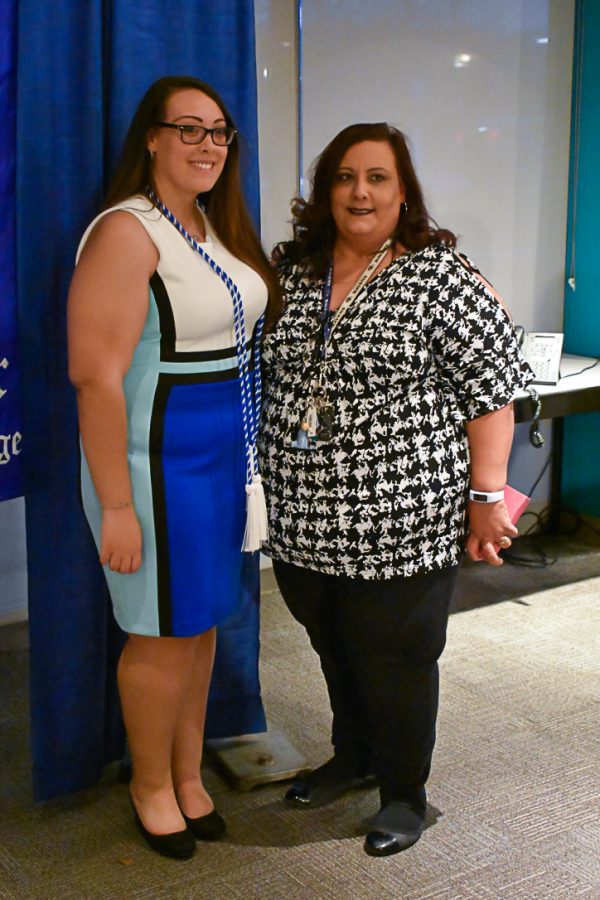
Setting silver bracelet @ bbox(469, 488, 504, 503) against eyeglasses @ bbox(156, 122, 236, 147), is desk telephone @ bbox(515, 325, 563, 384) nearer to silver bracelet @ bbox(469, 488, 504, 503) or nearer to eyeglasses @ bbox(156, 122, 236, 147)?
silver bracelet @ bbox(469, 488, 504, 503)

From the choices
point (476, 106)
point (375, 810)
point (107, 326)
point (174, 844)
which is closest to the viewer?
point (107, 326)

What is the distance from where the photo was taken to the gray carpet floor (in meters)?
2.16

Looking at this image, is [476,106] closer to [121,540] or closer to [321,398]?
[321,398]

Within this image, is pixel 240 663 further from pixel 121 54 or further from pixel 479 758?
pixel 121 54

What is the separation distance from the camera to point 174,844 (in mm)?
2230

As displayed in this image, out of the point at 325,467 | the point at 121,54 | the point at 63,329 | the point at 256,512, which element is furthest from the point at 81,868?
the point at 121,54

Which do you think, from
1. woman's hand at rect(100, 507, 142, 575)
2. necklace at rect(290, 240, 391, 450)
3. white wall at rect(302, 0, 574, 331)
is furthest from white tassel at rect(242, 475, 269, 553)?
white wall at rect(302, 0, 574, 331)

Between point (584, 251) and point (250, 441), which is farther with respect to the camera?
point (584, 251)

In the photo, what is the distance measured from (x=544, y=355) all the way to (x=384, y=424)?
1.90 meters

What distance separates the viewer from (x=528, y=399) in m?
3.62

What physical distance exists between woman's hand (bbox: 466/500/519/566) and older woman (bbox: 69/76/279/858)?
46 centimetres

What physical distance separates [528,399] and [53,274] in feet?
6.24

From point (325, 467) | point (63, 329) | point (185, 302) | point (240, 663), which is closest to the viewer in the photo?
point (185, 302)

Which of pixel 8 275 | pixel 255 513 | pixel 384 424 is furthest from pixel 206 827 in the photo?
pixel 8 275
